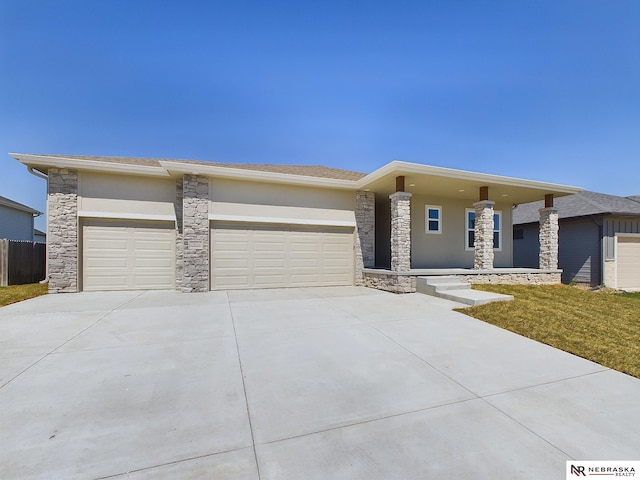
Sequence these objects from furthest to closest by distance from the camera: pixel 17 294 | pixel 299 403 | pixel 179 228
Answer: pixel 179 228 < pixel 17 294 < pixel 299 403

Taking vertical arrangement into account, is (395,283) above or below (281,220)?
below

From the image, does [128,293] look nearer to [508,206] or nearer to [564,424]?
[564,424]

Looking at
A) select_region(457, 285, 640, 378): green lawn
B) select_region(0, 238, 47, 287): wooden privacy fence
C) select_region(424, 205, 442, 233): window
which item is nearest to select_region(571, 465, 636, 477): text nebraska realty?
select_region(457, 285, 640, 378): green lawn

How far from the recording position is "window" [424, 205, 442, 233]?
1260 cm

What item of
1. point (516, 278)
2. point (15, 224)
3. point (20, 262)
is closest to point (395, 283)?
point (516, 278)

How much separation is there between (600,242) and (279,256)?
51.6 ft

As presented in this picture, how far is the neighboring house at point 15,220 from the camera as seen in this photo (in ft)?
57.8

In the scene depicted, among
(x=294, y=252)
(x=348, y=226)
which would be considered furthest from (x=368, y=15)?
(x=294, y=252)

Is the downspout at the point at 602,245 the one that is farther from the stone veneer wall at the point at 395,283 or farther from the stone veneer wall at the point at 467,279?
the stone veneer wall at the point at 395,283

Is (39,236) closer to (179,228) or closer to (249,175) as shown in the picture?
(179,228)

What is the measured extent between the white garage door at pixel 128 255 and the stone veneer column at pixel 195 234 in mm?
1074

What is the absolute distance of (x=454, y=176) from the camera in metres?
9.52

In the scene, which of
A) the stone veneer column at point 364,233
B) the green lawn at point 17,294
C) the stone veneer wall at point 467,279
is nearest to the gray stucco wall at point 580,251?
the stone veneer wall at point 467,279

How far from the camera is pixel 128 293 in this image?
9.00 meters
